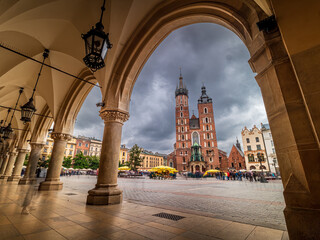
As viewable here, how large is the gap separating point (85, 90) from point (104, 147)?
547 centimetres

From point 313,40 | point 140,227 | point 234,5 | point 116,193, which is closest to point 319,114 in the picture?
point 313,40

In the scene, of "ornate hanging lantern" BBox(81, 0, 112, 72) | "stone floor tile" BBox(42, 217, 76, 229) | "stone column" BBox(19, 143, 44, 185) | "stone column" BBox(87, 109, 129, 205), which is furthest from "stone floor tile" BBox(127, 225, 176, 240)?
"stone column" BBox(19, 143, 44, 185)

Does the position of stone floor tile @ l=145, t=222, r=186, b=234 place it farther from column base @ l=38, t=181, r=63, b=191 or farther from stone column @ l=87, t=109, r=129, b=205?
column base @ l=38, t=181, r=63, b=191

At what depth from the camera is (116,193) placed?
5.13 meters

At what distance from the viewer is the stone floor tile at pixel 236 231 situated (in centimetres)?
243

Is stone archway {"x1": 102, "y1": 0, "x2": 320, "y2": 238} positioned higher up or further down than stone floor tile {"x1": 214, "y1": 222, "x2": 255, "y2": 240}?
higher up

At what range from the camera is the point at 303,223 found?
173 centimetres

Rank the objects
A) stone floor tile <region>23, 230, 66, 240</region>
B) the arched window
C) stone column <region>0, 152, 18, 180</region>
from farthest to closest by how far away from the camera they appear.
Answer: the arched window, stone column <region>0, 152, 18, 180</region>, stone floor tile <region>23, 230, 66, 240</region>

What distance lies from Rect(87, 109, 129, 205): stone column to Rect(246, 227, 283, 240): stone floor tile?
4.04 metres

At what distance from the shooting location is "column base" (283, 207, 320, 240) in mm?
1657

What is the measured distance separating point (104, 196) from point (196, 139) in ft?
184

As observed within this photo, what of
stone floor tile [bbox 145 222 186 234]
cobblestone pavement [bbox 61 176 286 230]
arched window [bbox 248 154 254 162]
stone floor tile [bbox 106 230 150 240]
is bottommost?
cobblestone pavement [bbox 61 176 286 230]

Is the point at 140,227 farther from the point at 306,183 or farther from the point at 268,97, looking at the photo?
the point at 268,97

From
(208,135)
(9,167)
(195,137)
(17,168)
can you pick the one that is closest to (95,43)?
(17,168)
